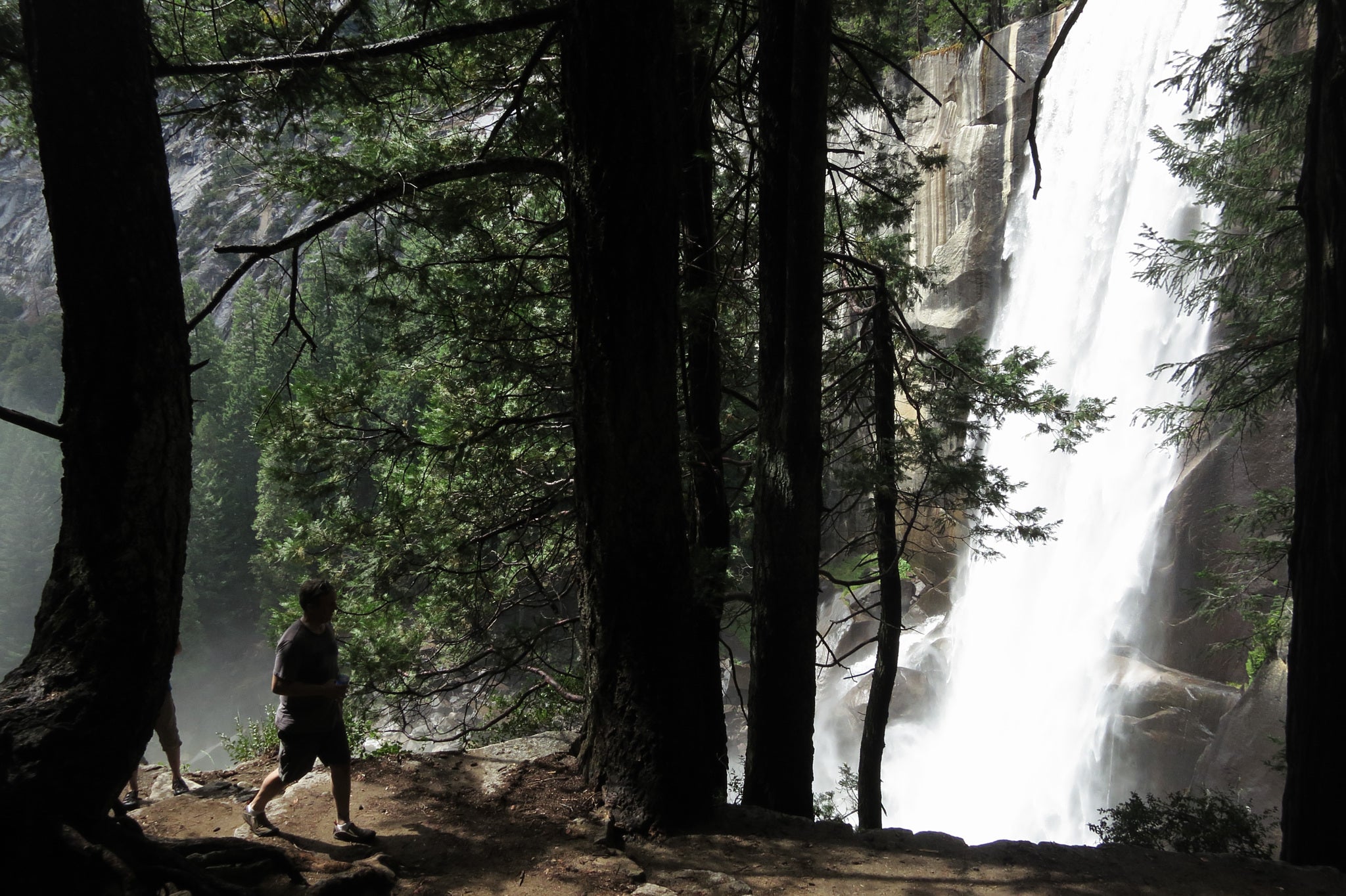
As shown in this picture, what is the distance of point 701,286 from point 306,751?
11.4 feet

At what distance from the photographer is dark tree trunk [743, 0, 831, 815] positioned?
4359 millimetres

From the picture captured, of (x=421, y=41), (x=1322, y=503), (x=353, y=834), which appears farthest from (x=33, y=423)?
(x=1322, y=503)

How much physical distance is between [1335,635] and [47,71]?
556 cm

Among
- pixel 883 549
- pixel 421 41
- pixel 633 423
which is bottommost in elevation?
pixel 883 549

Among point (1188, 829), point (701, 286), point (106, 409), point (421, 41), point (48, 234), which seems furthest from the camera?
point (48, 234)

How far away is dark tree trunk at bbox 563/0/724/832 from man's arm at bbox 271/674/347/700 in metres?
1.06

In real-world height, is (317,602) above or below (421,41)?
below

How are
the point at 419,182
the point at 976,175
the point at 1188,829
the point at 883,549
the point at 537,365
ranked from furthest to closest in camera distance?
1. the point at 976,175
2. the point at 883,549
3. the point at 537,365
4. the point at 1188,829
5. the point at 419,182

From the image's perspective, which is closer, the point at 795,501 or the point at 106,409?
the point at 106,409

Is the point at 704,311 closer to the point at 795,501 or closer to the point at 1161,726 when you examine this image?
the point at 795,501

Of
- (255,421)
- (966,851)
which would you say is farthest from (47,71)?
(966,851)

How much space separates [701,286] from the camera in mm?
5582

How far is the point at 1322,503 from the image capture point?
4.34 metres

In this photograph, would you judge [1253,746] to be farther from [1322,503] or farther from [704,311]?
[704,311]
